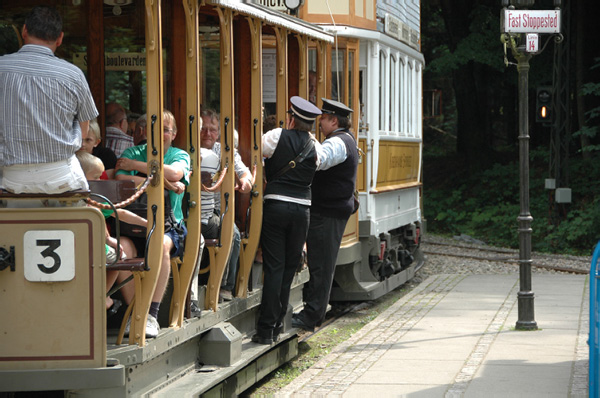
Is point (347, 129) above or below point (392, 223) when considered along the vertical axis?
above

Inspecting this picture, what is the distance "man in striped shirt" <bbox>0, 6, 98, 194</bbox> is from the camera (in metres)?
5.12

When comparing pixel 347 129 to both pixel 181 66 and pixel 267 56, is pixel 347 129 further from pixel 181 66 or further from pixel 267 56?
pixel 181 66

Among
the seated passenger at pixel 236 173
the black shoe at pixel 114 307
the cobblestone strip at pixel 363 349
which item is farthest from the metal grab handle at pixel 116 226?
the cobblestone strip at pixel 363 349

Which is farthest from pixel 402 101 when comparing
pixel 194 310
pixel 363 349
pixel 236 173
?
pixel 194 310

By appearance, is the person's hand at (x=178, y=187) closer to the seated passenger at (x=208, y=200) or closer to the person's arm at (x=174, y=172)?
the person's arm at (x=174, y=172)

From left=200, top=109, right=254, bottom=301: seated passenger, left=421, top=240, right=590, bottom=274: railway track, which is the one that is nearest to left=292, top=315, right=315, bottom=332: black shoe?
left=200, top=109, right=254, bottom=301: seated passenger

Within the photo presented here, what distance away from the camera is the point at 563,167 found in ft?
76.8

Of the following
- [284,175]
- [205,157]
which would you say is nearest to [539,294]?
[284,175]

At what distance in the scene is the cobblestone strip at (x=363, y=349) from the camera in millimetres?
7738

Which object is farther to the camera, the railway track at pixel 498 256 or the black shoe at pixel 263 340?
the railway track at pixel 498 256

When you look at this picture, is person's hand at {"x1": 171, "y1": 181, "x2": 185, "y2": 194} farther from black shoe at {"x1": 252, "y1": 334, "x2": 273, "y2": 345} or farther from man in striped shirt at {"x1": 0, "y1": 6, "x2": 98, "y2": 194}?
black shoe at {"x1": 252, "y1": 334, "x2": 273, "y2": 345}

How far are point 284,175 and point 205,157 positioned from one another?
3.44 ft

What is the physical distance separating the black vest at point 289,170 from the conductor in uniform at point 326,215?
2.66ft

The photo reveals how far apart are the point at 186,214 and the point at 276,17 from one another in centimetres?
231
